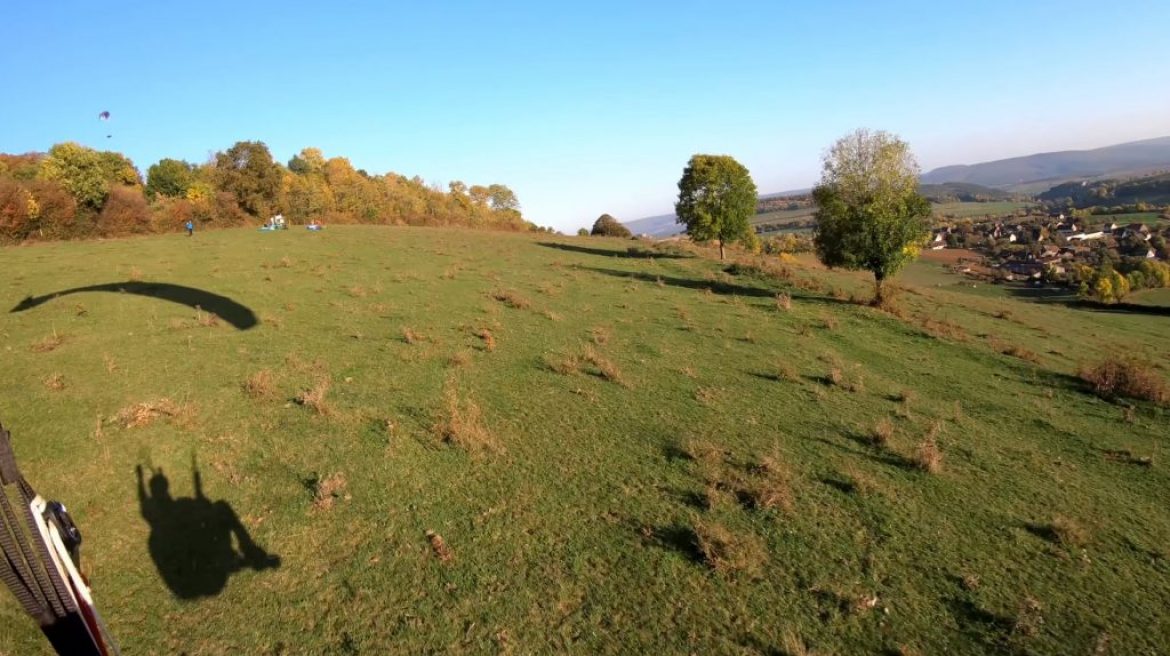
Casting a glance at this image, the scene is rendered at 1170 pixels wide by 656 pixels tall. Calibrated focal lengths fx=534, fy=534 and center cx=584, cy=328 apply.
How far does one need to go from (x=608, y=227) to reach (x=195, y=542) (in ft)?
249

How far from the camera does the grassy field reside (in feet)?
18.6

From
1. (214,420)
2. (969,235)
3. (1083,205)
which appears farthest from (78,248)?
(1083,205)

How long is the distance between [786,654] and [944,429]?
27.2 ft

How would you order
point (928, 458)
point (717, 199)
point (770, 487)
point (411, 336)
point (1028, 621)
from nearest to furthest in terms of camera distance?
point (1028, 621), point (770, 487), point (928, 458), point (411, 336), point (717, 199)

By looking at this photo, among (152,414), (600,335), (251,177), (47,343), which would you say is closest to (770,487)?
(600,335)

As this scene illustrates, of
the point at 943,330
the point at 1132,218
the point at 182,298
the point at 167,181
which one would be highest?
the point at 167,181

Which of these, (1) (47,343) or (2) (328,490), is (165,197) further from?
(2) (328,490)

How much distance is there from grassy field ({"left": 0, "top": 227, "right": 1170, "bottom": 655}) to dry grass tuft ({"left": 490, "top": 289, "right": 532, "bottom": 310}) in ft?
11.6

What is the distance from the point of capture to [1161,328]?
30422 millimetres

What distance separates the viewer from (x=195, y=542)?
6676 millimetres

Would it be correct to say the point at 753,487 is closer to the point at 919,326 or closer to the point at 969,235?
the point at 919,326

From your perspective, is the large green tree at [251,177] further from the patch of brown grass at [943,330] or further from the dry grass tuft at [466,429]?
the patch of brown grass at [943,330]

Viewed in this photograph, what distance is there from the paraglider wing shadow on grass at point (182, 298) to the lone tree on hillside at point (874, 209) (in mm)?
25094

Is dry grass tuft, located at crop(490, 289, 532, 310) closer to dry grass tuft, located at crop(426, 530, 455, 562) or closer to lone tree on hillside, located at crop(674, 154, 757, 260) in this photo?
dry grass tuft, located at crop(426, 530, 455, 562)
